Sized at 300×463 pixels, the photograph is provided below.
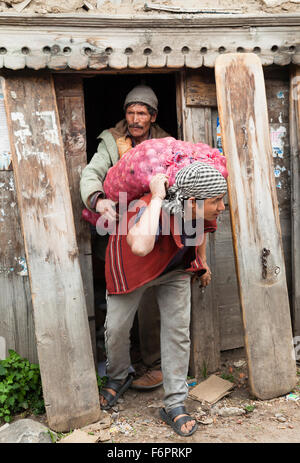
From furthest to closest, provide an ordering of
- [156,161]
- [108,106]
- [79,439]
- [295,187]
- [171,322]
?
[108,106]
[295,187]
[171,322]
[79,439]
[156,161]

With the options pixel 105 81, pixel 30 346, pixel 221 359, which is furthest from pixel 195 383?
pixel 105 81

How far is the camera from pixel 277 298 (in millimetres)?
3594

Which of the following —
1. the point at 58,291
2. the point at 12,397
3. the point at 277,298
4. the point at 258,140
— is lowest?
the point at 12,397

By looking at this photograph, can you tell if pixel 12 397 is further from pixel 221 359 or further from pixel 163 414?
pixel 221 359

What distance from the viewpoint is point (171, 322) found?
3271mm

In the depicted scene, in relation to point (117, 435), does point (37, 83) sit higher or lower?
higher

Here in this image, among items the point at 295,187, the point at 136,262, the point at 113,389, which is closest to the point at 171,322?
the point at 136,262

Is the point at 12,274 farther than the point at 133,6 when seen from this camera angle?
Yes

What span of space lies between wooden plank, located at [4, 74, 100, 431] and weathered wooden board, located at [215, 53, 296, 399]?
4.01 feet

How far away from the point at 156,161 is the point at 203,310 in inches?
62.2

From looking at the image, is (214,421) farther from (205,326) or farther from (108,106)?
(108,106)

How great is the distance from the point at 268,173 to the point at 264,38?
41.8 inches

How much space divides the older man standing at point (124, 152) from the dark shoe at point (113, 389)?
0.20 metres

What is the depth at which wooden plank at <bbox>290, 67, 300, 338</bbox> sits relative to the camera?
3.93 meters
